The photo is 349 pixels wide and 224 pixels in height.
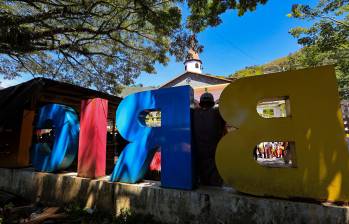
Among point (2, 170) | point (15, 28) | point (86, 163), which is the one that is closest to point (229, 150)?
point (86, 163)

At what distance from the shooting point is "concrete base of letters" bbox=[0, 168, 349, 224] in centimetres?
287

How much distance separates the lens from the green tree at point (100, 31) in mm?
6594

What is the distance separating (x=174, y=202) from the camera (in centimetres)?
364

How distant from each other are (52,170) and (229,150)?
4.14m

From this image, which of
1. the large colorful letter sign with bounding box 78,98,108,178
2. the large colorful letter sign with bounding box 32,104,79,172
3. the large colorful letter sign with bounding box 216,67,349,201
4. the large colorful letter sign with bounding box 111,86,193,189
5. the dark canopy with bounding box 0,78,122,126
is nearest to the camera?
the large colorful letter sign with bounding box 216,67,349,201

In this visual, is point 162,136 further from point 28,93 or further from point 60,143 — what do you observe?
point 28,93

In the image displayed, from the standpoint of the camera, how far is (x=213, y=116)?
3980mm

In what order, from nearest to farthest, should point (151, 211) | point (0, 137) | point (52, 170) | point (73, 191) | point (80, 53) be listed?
point (151, 211), point (73, 191), point (52, 170), point (0, 137), point (80, 53)

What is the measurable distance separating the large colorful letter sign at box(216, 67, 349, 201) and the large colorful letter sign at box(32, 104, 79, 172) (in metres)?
3.51

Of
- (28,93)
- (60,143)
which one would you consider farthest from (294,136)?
(28,93)

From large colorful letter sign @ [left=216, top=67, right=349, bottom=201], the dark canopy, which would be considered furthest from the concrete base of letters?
the dark canopy

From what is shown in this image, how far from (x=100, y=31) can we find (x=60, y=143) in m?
4.91

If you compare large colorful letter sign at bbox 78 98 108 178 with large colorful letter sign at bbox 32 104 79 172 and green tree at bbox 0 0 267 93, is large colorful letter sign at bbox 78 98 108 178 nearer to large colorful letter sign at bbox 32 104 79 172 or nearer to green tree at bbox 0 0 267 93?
large colorful letter sign at bbox 32 104 79 172

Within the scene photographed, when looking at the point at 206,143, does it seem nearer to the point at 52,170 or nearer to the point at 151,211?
the point at 151,211
